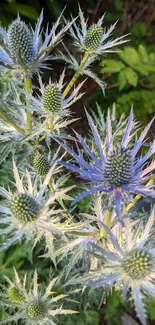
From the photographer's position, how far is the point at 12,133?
1307 millimetres

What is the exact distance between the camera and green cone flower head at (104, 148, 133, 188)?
3.28 feet

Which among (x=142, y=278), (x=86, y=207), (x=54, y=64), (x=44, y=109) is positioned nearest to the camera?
(x=142, y=278)

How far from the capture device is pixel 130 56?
2037mm

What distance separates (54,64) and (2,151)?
1.70m

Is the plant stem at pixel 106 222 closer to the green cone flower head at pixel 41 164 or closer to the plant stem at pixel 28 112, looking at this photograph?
the green cone flower head at pixel 41 164

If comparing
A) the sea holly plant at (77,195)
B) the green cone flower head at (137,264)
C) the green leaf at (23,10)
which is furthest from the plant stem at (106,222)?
the green leaf at (23,10)

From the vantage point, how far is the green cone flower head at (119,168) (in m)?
1.00

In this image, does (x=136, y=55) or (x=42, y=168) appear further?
(x=136, y=55)

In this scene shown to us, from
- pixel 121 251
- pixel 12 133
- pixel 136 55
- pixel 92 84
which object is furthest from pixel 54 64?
pixel 121 251

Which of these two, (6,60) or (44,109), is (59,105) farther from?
(6,60)

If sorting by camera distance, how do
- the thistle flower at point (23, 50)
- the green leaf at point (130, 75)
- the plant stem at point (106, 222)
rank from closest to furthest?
the plant stem at point (106, 222) < the thistle flower at point (23, 50) < the green leaf at point (130, 75)

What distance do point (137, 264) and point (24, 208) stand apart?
31cm

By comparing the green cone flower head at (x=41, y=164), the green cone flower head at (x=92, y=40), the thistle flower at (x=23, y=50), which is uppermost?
the green cone flower head at (x=92, y=40)

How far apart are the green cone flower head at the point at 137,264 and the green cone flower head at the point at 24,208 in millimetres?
257
